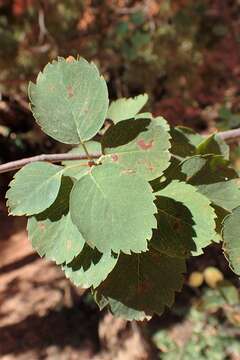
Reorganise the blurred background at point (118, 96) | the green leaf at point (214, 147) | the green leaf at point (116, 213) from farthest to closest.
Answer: the blurred background at point (118, 96), the green leaf at point (214, 147), the green leaf at point (116, 213)

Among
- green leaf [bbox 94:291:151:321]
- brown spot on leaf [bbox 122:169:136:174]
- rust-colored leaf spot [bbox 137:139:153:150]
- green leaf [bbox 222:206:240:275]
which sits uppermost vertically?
rust-colored leaf spot [bbox 137:139:153:150]

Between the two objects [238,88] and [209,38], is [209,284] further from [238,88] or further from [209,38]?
[209,38]

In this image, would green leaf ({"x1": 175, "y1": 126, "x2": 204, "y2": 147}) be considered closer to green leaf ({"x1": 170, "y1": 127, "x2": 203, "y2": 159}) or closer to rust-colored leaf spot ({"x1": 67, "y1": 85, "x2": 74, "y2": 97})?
green leaf ({"x1": 170, "y1": 127, "x2": 203, "y2": 159})

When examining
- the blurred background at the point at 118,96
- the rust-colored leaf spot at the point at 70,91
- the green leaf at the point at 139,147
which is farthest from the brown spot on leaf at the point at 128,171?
the blurred background at the point at 118,96

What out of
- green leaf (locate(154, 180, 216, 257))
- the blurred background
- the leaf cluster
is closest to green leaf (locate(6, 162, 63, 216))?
the leaf cluster

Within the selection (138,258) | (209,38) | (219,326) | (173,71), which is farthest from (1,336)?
(209,38)

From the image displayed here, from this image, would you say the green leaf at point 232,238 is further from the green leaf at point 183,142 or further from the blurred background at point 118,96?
the blurred background at point 118,96

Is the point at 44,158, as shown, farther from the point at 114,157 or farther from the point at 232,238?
the point at 232,238
